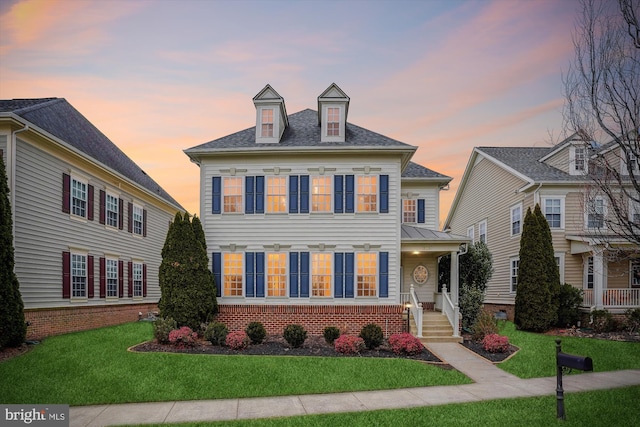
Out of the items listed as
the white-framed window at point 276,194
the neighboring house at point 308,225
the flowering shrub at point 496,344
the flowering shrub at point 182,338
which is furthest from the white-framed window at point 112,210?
the flowering shrub at point 496,344

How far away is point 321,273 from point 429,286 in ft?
17.7

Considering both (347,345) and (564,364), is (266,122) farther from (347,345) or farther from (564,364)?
(564,364)

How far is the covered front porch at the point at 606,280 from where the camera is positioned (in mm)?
19625

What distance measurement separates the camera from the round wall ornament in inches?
803

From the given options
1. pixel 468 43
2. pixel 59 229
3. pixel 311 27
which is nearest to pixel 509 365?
pixel 468 43

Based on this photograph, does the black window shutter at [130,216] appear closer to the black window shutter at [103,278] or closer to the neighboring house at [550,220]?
the black window shutter at [103,278]

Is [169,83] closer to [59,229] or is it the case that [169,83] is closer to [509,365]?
[59,229]

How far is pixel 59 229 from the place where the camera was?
1694 centimetres

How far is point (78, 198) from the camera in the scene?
1841cm

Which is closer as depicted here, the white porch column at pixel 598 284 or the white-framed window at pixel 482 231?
the white porch column at pixel 598 284

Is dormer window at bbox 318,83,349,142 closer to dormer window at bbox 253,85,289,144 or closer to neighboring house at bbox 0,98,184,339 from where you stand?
dormer window at bbox 253,85,289,144

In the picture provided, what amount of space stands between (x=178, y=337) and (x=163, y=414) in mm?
5365

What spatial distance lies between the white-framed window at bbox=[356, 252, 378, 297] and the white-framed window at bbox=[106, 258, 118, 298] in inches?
452

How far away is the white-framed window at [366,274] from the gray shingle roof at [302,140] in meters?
4.32
